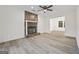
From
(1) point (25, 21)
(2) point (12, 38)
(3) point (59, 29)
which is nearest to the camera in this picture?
(2) point (12, 38)

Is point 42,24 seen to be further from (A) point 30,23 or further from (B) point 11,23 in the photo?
(B) point 11,23

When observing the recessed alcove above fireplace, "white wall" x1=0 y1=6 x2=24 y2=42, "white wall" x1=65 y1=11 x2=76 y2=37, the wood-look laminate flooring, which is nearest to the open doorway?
the recessed alcove above fireplace

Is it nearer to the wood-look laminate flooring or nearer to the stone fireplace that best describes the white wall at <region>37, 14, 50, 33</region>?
the stone fireplace

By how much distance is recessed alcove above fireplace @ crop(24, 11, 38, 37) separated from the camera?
27.2 ft

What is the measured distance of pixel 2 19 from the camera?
5539 mm

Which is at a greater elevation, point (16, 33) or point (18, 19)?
point (18, 19)

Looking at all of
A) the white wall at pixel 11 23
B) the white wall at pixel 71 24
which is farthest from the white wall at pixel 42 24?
the white wall at pixel 11 23

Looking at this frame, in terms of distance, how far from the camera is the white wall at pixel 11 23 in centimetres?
560

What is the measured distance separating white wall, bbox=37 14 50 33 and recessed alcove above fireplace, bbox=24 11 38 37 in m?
0.84

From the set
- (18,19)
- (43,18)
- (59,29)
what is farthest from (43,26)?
(18,19)

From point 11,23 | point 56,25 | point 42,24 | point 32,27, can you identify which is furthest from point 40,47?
point 56,25

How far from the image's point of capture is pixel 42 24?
11312 millimetres

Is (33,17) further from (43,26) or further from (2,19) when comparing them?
(2,19)

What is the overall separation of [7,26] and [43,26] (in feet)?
20.0
